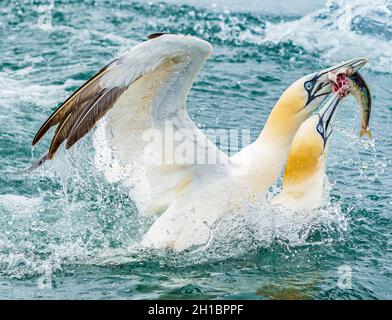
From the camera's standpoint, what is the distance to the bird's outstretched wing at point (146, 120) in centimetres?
661

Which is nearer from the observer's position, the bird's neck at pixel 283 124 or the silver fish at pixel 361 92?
the bird's neck at pixel 283 124

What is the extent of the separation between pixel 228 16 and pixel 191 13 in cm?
73

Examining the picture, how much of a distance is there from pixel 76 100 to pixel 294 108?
2.01m

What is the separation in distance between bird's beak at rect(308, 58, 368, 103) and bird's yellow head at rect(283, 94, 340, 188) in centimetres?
32

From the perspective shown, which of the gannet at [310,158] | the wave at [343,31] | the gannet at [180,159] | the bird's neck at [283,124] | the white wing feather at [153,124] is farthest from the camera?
the wave at [343,31]

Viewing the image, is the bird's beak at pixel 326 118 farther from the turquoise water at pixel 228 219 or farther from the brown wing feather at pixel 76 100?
the brown wing feather at pixel 76 100

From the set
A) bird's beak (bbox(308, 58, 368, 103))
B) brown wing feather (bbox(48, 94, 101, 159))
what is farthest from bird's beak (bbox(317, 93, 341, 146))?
brown wing feather (bbox(48, 94, 101, 159))

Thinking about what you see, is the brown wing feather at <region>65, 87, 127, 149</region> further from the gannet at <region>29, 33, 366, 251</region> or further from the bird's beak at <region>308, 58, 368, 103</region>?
the bird's beak at <region>308, 58, 368, 103</region>

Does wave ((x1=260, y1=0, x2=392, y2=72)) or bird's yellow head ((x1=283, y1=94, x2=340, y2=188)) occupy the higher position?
wave ((x1=260, y1=0, x2=392, y2=72))

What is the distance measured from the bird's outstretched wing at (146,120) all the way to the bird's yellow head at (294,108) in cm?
53

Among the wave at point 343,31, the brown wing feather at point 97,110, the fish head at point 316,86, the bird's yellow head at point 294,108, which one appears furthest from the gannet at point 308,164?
the wave at point 343,31

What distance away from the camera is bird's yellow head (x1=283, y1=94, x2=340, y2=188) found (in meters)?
8.05

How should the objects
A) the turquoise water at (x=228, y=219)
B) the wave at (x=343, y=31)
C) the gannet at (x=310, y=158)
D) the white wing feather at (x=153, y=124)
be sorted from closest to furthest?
the white wing feather at (x=153, y=124) → the turquoise water at (x=228, y=219) → the gannet at (x=310, y=158) → the wave at (x=343, y=31)

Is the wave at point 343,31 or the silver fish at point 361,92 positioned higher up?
the wave at point 343,31
